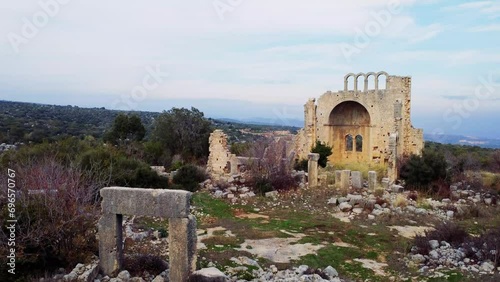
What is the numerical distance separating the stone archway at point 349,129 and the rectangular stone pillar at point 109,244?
21.5m

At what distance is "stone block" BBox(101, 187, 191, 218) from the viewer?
716cm

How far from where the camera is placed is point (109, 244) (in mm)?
7430

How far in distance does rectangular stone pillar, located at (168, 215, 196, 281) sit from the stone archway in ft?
70.1

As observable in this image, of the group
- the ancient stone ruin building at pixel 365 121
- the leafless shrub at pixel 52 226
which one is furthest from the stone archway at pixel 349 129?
the leafless shrub at pixel 52 226

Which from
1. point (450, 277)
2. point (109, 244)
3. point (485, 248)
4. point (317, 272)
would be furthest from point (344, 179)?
point (109, 244)

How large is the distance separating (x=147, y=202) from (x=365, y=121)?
22.4 m

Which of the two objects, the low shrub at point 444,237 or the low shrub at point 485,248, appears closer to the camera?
the low shrub at point 485,248

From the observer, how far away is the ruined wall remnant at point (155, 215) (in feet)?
23.5

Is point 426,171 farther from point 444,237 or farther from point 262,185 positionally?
point 444,237

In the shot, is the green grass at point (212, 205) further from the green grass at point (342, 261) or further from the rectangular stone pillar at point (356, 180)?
the rectangular stone pillar at point (356, 180)

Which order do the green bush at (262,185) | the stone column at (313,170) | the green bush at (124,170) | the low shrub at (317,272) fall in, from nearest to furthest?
the low shrub at (317,272)
the green bush at (124,170)
the green bush at (262,185)
the stone column at (313,170)

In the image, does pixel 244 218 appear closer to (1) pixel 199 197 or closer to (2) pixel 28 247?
(1) pixel 199 197

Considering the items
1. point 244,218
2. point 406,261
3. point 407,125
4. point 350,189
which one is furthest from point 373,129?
point 406,261

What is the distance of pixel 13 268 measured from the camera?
6938 mm
